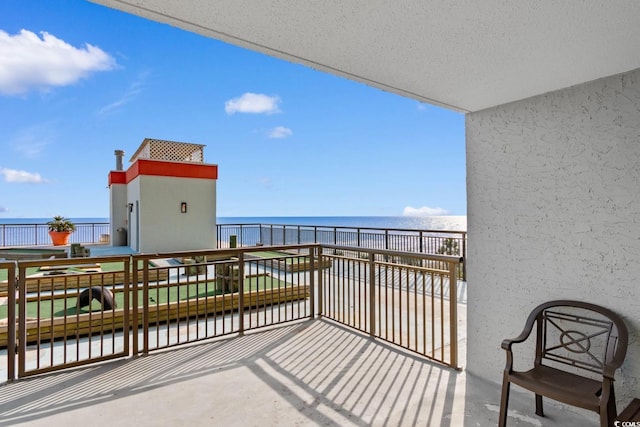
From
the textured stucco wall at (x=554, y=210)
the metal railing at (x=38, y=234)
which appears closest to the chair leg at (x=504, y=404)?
the textured stucco wall at (x=554, y=210)

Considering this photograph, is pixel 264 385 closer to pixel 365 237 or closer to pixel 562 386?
pixel 562 386

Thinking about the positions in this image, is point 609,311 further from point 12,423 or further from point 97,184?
point 97,184

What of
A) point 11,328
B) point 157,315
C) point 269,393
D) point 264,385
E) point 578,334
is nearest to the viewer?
point 578,334

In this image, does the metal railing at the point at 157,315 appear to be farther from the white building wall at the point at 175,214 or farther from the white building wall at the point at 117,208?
the white building wall at the point at 117,208

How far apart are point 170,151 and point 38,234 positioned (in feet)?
22.0

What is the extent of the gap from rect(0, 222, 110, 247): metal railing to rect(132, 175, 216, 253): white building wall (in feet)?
13.0

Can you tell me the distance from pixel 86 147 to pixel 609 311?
36.7m

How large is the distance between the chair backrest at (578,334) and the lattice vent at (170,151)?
1038 centimetres

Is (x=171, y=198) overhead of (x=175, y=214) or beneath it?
overhead

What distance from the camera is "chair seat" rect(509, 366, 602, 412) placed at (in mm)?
1709

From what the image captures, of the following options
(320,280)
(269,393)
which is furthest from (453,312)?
(320,280)

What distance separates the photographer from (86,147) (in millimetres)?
30000

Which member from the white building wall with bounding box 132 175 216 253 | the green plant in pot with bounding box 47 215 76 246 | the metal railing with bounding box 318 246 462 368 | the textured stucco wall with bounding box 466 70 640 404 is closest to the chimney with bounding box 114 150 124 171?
the green plant in pot with bounding box 47 215 76 246

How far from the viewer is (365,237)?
8.86 m
